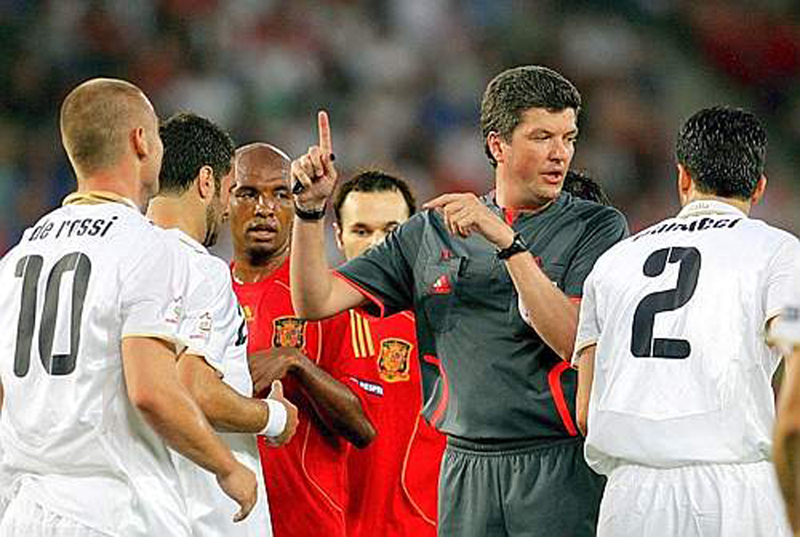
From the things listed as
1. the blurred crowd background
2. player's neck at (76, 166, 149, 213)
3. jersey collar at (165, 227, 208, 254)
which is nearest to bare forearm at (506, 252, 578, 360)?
jersey collar at (165, 227, 208, 254)

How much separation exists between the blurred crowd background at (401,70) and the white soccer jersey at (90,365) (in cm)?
434

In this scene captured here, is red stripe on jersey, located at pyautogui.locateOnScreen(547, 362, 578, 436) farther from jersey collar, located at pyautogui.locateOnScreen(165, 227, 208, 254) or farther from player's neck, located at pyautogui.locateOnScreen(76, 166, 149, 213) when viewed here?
player's neck, located at pyautogui.locateOnScreen(76, 166, 149, 213)

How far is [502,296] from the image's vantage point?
4.71 metres

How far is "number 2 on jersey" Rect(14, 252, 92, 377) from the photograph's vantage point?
12.5 ft

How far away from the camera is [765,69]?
877 cm

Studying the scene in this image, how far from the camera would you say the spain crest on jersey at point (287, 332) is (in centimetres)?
540

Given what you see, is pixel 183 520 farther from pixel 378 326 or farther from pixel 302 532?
pixel 378 326

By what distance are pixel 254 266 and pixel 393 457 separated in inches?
38.8

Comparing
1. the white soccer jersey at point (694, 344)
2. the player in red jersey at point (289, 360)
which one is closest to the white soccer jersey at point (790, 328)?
the white soccer jersey at point (694, 344)

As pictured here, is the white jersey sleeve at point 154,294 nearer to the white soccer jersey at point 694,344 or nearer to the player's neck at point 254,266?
the white soccer jersey at point 694,344

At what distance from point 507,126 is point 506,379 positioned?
2.90ft

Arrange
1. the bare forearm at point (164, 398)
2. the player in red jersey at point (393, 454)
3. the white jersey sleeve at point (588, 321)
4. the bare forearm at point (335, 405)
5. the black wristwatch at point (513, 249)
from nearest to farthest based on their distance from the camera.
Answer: the bare forearm at point (164, 398)
the white jersey sleeve at point (588, 321)
the black wristwatch at point (513, 249)
the bare forearm at point (335, 405)
the player in red jersey at point (393, 454)

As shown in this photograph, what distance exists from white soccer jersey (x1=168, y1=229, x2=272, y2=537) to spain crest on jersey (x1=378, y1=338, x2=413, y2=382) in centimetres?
137

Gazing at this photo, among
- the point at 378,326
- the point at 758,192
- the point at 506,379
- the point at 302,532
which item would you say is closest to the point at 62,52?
the point at 378,326
